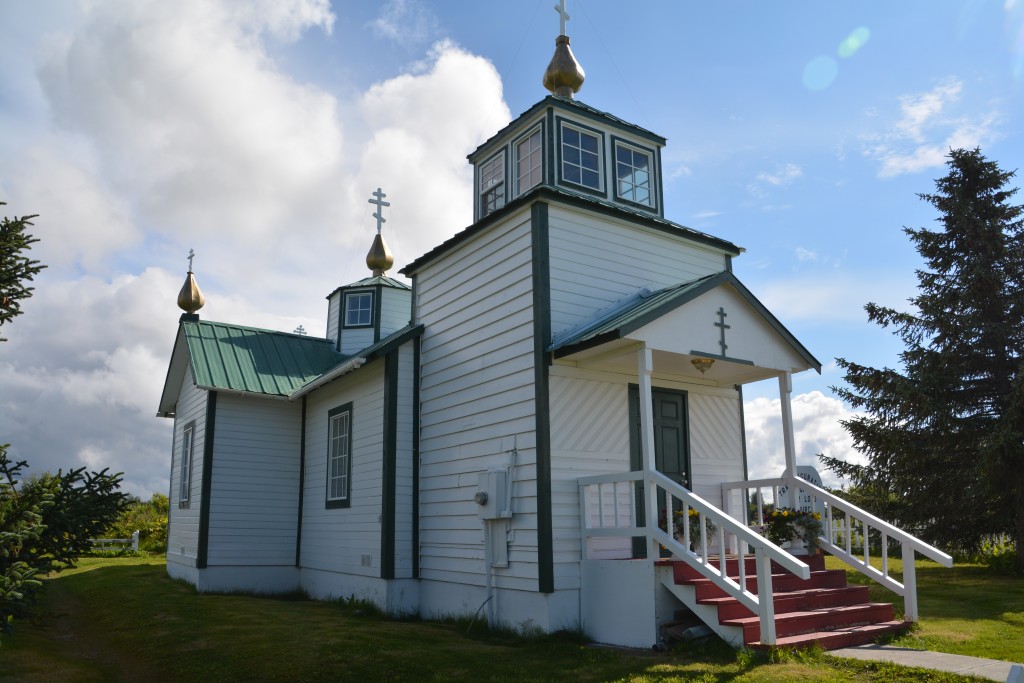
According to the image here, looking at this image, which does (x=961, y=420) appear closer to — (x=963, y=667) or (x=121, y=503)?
(x=963, y=667)

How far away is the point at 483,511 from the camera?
10.2 m

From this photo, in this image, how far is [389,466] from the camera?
11820 millimetres

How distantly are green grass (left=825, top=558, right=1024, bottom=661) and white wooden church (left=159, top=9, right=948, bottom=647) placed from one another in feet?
1.80

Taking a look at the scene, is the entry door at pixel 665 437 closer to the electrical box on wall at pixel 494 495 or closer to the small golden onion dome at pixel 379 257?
the electrical box on wall at pixel 494 495

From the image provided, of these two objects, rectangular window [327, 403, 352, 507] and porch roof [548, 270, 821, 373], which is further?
rectangular window [327, 403, 352, 507]

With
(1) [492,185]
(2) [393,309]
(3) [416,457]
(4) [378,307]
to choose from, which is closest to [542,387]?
(3) [416,457]

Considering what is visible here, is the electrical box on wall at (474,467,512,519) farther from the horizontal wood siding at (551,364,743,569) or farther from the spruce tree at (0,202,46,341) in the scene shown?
the spruce tree at (0,202,46,341)

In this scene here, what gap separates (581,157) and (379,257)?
898cm

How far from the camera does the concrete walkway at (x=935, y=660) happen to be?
655 cm

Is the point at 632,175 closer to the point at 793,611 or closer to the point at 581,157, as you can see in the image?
the point at 581,157

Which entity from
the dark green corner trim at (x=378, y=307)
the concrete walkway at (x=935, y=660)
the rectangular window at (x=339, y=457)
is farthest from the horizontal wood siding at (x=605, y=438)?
the dark green corner trim at (x=378, y=307)

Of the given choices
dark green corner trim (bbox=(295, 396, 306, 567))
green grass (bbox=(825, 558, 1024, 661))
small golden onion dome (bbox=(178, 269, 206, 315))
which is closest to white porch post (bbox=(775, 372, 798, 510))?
green grass (bbox=(825, 558, 1024, 661))

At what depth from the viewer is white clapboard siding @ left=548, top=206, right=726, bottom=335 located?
10.4 metres

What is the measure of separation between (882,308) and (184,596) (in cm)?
1432
